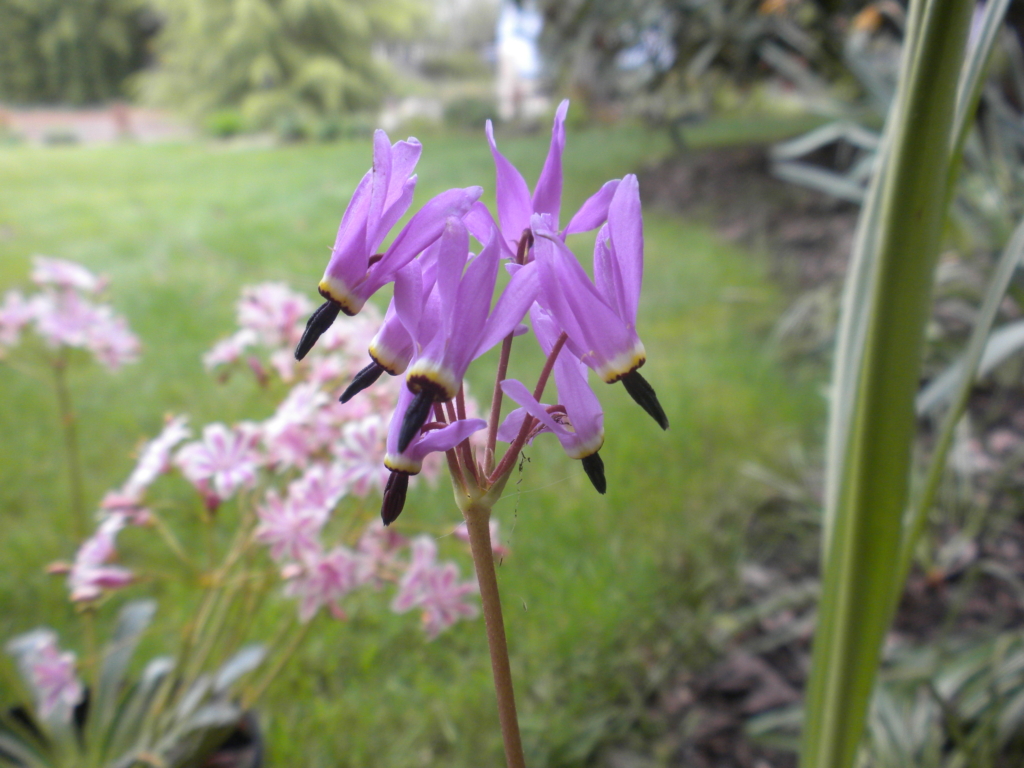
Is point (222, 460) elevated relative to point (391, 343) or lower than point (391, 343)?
elevated

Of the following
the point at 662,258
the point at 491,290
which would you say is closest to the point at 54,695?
the point at 491,290

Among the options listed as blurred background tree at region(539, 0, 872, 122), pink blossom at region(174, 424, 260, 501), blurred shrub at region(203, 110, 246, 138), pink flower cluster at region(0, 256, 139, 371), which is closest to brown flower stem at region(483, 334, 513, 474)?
pink blossom at region(174, 424, 260, 501)

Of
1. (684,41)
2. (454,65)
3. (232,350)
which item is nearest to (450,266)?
(232,350)

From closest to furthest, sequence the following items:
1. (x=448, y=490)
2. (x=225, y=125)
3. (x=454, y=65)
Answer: (x=448, y=490) < (x=225, y=125) < (x=454, y=65)

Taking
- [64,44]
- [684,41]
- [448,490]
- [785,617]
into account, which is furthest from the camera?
[64,44]

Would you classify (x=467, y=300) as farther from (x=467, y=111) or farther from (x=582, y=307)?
(x=467, y=111)

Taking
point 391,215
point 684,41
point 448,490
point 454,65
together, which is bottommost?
point 391,215

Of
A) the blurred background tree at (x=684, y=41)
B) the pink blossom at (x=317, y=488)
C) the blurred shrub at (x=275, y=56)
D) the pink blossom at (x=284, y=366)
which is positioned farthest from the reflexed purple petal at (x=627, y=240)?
the blurred shrub at (x=275, y=56)

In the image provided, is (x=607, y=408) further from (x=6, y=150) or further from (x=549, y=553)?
(x=6, y=150)
